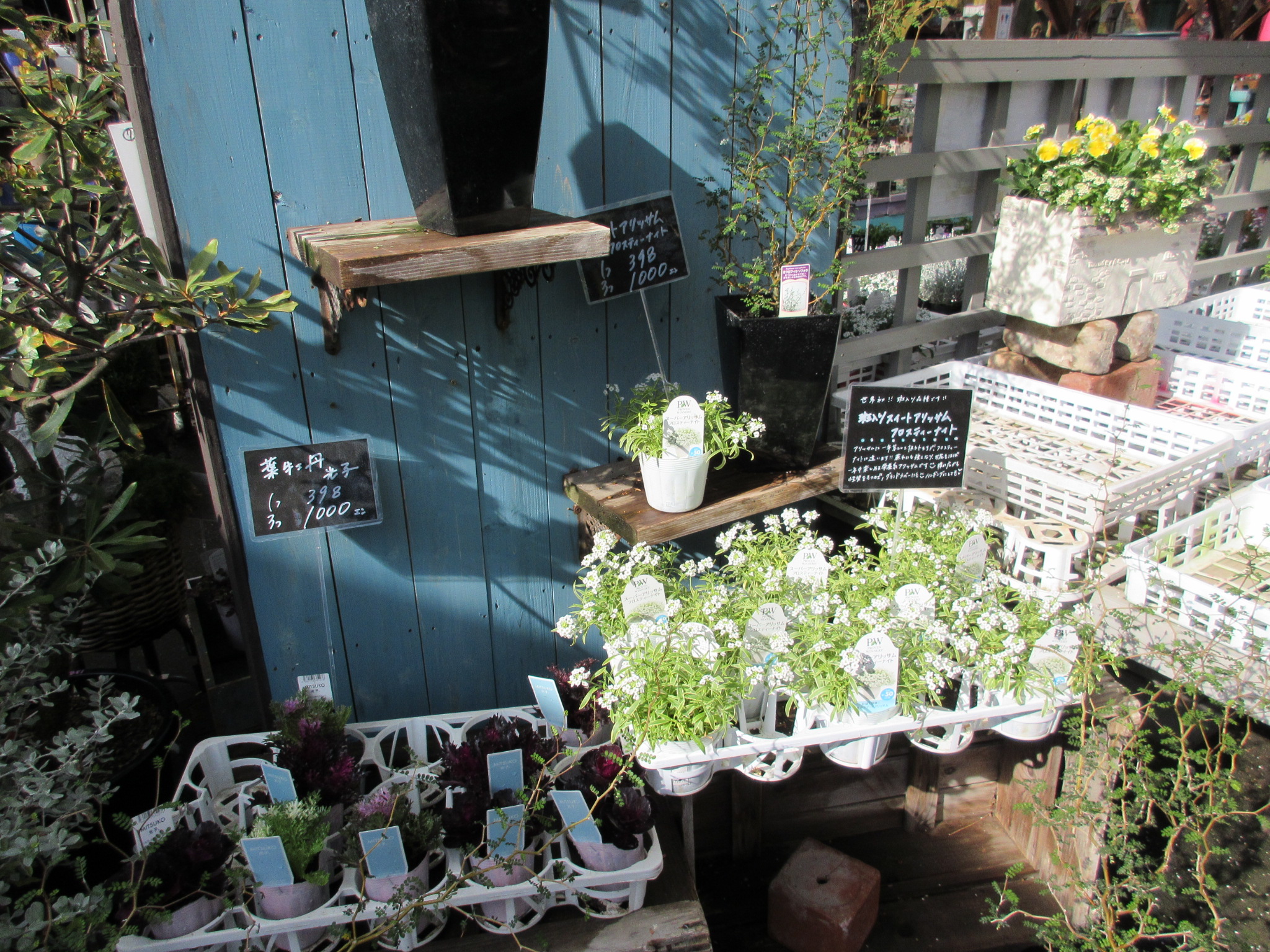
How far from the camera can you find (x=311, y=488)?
66.2 inches

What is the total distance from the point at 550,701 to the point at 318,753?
1.49 feet

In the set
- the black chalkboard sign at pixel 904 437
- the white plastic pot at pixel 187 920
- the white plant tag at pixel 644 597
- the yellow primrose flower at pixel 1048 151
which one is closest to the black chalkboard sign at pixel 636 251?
Result: the black chalkboard sign at pixel 904 437

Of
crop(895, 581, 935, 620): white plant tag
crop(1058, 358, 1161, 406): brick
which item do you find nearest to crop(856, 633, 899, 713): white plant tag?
crop(895, 581, 935, 620): white plant tag

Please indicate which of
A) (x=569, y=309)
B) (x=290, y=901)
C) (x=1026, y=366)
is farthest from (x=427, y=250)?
(x=1026, y=366)

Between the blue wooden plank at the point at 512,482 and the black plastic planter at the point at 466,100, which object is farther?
the blue wooden plank at the point at 512,482

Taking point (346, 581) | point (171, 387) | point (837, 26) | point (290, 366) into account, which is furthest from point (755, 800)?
point (171, 387)

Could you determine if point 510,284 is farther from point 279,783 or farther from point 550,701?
point 279,783

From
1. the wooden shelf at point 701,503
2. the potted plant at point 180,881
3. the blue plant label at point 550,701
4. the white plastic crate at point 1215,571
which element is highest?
the wooden shelf at point 701,503

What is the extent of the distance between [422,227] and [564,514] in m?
0.76

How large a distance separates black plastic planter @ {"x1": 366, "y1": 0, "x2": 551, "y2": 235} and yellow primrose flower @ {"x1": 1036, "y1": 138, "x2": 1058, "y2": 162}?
145cm

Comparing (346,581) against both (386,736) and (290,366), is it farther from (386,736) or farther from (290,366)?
(290,366)

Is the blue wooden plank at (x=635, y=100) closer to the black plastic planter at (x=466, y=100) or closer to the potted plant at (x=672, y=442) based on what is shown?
the potted plant at (x=672, y=442)

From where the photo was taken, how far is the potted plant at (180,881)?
4.54 feet

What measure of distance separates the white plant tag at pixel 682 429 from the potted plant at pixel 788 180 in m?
0.17
